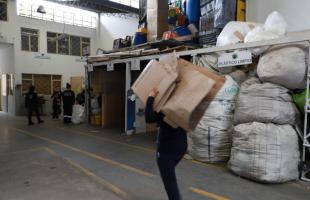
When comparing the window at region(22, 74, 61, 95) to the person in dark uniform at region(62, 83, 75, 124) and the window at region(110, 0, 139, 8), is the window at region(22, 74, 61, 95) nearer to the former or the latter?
the person in dark uniform at region(62, 83, 75, 124)

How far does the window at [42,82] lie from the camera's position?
1381 centimetres

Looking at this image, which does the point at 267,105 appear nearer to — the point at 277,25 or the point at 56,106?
the point at 277,25

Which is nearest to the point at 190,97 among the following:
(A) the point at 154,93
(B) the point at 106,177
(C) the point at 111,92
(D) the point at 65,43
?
(A) the point at 154,93

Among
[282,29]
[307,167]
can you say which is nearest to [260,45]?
[282,29]

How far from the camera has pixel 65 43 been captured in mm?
15180

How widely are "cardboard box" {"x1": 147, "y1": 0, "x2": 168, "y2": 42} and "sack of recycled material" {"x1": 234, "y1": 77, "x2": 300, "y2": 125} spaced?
366cm

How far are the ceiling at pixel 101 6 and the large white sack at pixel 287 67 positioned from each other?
11.4m

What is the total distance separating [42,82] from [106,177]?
1181 cm

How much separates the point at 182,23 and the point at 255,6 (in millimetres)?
Answer: 1879

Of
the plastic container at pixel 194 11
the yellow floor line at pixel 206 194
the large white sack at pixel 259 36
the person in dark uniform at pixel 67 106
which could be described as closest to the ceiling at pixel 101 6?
the person in dark uniform at pixel 67 106

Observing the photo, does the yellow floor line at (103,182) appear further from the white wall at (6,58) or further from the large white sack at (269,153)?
the white wall at (6,58)

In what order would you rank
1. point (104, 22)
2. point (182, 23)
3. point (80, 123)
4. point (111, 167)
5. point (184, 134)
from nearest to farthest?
→ point (184, 134) < point (111, 167) < point (182, 23) < point (80, 123) < point (104, 22)

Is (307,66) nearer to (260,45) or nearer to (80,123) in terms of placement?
(260,45)

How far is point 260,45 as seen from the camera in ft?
13.6
